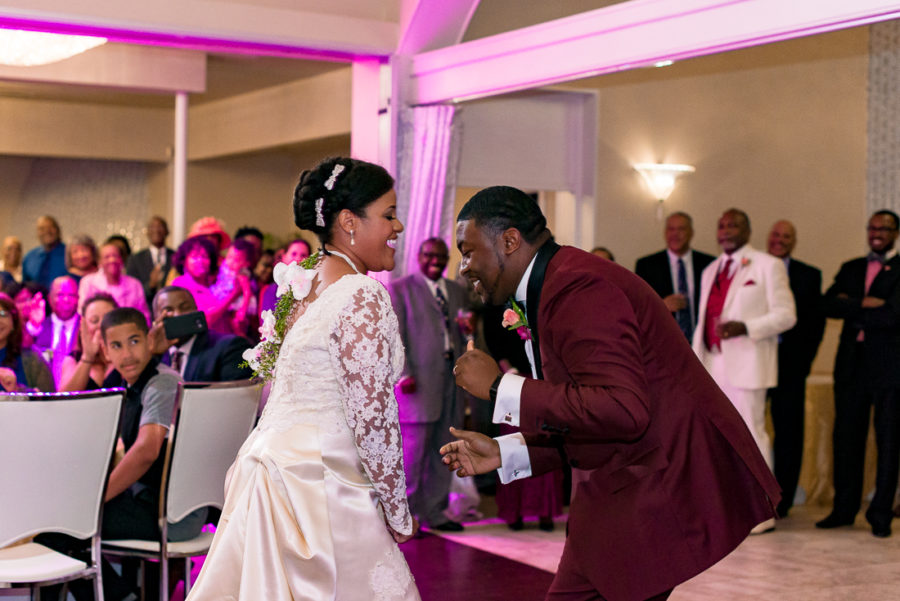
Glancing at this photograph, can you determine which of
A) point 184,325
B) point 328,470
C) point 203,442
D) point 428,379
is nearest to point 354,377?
point 328,470

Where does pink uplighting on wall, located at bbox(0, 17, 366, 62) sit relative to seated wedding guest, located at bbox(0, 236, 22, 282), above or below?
above

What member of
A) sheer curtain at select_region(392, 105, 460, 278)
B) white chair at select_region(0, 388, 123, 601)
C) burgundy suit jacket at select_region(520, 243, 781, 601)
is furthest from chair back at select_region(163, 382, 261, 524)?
sheer curtain at select_region(392, 105, 460, 278)

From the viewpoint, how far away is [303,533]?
2.81 m

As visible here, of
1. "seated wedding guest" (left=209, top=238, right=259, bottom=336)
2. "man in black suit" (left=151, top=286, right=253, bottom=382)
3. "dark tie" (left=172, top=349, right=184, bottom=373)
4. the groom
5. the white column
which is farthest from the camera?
the white column

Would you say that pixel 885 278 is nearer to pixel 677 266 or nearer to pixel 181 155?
pixel 677 266

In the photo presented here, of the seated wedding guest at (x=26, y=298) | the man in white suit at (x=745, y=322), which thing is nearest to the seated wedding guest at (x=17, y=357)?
the seated wedding guest at (x=26, y=298)

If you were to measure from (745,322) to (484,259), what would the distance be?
15.1ft

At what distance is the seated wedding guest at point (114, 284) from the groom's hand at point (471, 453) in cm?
616

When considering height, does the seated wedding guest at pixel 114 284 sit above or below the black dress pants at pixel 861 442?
above

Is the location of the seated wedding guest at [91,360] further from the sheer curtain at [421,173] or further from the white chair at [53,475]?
the sheer curtain at [421,173]

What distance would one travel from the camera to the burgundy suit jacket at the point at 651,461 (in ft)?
7.57

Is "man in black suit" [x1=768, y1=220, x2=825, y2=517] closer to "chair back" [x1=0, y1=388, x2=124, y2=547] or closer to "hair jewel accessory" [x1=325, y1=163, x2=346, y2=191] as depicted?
"chair back" [x1=0, y1=388, x2=124, y2=547]

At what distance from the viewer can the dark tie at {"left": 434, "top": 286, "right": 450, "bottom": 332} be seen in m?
6.74

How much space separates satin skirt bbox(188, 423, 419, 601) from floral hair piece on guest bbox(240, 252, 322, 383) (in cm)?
33
